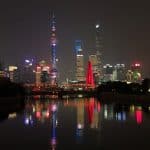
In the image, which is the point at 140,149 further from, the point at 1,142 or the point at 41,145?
the point at 1,142

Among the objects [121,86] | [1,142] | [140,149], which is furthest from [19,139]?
[121,86]

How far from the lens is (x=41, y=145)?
22875 mm

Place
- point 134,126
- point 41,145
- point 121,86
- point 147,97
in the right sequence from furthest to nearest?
point 121,86
point 147,97
point 134,126
point 41,145

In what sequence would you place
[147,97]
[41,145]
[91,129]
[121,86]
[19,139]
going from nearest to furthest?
[41,145] → [19,139] → [91,129] → [147,97] → [121,86]

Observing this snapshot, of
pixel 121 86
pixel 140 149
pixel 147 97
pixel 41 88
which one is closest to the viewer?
pixel 140 149

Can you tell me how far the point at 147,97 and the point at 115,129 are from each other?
45.6 metres

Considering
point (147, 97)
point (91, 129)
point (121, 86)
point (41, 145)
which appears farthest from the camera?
point (121, 86)

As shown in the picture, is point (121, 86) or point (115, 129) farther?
point (121, 86)

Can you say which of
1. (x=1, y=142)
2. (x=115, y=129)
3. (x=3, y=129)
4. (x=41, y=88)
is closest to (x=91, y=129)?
(x=115, y=129)

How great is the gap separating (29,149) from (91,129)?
9.58 meters

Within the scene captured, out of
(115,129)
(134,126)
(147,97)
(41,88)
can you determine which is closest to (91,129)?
(115,129)

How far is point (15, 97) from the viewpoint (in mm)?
75875

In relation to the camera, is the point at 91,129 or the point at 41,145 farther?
the point at 91,129

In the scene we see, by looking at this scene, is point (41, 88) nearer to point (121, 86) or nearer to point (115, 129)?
point (121, 86)
